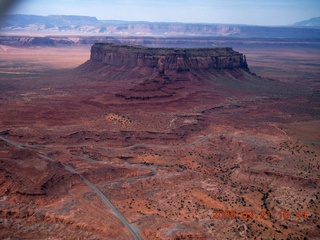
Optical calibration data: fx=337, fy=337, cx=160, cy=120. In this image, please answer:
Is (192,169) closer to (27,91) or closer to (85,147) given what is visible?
(85,147)

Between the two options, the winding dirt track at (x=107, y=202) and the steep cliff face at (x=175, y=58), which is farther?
the steep cliff face at (x=175, y=58)

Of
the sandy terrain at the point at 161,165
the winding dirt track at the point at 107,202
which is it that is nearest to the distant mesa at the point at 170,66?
the sandy terrain at the point at 161,165

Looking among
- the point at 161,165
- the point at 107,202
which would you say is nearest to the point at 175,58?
the point at 161,165

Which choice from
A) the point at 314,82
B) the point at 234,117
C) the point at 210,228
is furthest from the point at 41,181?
the point at 314,82

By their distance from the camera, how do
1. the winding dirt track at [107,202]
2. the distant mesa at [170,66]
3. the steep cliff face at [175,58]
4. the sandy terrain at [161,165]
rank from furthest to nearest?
the steep cliff face at [175,58] < the distant mesa at [170,66] < the sandy terrain at [161,165] < the winding dirt track at [107,202]

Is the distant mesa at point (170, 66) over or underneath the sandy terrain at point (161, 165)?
over

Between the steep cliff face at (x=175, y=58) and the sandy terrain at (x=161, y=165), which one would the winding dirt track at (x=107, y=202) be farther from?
the steep cliff face at (x=175, y=58)

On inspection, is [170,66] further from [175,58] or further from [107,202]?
[107,202]

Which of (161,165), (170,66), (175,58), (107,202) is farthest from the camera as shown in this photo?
(170,66)
